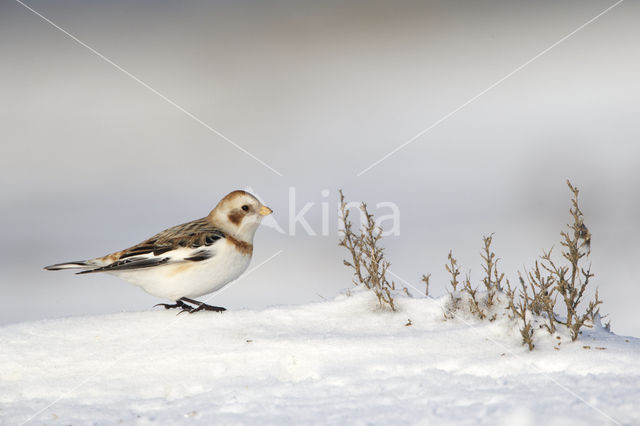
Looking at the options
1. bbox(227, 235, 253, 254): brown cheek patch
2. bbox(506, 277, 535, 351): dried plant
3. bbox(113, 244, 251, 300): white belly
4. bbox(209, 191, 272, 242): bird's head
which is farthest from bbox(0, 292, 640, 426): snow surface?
bbox(209, 191, 272, 242): bird's head

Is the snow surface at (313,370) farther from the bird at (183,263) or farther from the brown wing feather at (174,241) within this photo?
the brown wing feather at (174,241)

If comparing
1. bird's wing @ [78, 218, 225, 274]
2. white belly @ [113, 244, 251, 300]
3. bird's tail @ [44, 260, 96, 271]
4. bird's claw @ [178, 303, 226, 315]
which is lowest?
bird's claw @ [178, 303, 226, 315]

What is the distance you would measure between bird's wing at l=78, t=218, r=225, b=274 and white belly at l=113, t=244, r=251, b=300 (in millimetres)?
43

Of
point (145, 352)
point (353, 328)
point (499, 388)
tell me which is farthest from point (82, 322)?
point (499, 388)

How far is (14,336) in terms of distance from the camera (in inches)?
183

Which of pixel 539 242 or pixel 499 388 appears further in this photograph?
pixel 539 242

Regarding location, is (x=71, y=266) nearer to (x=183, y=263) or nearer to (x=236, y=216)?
(x=183, y=263)

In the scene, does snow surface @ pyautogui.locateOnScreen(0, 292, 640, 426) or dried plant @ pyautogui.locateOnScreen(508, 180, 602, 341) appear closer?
snow surface @ pyautogui.locateOnScreen(0, 292, 640, 426)

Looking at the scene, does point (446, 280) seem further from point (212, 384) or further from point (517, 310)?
point (212, 384)

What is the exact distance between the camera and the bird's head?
5402 mm

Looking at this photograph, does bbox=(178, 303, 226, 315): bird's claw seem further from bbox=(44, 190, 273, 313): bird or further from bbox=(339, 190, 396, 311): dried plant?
bbox=(339, 190, 396, 311): dried plant

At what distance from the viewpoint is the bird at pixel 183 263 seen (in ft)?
16.5

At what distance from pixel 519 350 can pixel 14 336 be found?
2.94 m

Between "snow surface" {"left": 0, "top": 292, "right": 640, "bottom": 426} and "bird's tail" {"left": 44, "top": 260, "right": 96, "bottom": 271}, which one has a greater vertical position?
"bird's tail" {"left": 44, "top": 260, "right": 96, "bottom": 271}
